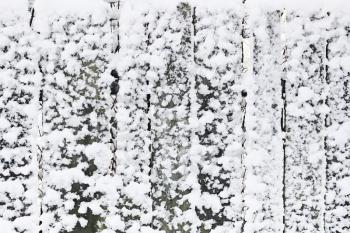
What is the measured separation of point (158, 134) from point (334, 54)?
0.73 meters

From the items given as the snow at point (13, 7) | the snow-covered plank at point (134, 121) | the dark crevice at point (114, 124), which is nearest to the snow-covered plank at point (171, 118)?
the snow-covered plank at point (134, 121)

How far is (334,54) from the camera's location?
191 centimetres

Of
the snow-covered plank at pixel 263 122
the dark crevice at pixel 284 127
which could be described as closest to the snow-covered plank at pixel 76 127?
the snow-covered plank at pixel 263 122

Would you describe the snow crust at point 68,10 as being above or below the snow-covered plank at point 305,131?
above

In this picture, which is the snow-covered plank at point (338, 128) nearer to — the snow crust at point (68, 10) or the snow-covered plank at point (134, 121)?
the snow-covered plank at point (134, 121)

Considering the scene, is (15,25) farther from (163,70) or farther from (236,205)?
(236,205)

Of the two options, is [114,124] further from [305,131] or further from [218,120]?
[305,131]

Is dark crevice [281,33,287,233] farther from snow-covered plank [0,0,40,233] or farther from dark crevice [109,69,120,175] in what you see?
snow-covered plank [0,0,40,233]

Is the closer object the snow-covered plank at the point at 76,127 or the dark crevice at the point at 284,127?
the snow-covered plank at the point at 76,127

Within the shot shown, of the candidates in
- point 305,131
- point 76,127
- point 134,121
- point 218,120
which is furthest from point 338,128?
point 76,127

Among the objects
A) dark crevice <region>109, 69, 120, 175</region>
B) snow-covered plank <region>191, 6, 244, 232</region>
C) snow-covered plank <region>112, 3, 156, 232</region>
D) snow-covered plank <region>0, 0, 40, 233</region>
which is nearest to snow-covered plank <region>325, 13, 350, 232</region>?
snow-covered plank <region>191, 6, 244, 232</region>

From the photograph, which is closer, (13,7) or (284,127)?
(13,7)

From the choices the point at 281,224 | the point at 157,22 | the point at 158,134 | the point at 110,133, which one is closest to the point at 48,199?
the point at 110,133

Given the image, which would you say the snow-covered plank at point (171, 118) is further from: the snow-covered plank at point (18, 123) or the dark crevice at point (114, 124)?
the snow-covered plank at point (18, 123)
